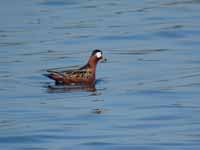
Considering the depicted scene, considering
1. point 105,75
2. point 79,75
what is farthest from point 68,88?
point 105,75

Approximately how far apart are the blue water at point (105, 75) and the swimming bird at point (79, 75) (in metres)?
0.29

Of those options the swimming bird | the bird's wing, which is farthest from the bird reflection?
the bird's wing

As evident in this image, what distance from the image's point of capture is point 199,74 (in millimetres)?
21391

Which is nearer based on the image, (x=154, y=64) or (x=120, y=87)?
(x=120, y=87)

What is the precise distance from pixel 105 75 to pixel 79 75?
71 cm

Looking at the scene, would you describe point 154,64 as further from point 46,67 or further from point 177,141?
point 177,141

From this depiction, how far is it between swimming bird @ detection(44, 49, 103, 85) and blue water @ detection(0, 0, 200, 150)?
11.5 inches

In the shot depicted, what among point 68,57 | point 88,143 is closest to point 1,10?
point 68,57

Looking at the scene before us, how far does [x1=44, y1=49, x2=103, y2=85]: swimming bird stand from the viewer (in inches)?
843

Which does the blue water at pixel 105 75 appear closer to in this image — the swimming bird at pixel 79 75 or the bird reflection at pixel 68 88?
the bird reflection at pixel 68 88

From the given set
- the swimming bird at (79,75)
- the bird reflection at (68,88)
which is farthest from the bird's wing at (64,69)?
the bird reflection at (68,88)

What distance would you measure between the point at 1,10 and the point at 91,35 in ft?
17.5

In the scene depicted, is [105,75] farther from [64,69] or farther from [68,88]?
Answer: [68,88]

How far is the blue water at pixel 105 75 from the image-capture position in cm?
1575
